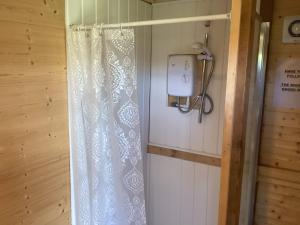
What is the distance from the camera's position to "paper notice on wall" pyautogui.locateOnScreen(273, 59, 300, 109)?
6.80ft

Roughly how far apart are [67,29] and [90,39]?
19 cm

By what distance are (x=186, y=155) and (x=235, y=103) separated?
1.20 meters

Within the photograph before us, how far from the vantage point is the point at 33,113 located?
1649 millimetres

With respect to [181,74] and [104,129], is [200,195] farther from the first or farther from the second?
[104,129]

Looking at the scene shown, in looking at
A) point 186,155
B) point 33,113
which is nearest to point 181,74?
point 186,155

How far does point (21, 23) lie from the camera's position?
153 centimetres

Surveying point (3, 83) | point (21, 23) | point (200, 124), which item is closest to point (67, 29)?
point (21, 23)

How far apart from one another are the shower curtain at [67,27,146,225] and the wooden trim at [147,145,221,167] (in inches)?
29.1

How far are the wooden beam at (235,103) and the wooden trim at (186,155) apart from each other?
Result: 0.83 m

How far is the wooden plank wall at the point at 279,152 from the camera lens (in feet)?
6.84

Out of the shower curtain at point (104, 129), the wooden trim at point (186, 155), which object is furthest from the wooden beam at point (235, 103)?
the wooden trim at point (186, 155)

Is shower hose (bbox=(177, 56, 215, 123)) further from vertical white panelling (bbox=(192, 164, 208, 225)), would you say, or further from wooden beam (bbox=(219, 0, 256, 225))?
wooden beam (bbox=(219, 0, 256, 225))

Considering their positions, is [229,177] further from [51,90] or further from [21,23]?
[21,23]

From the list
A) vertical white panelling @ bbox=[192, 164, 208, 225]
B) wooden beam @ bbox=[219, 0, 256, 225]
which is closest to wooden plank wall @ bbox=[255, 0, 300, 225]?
Answer: vertical white panelling @ bbox=[192, 164, 208, 225]
